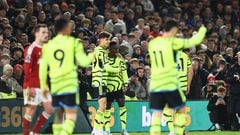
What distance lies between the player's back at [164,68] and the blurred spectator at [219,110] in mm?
8537

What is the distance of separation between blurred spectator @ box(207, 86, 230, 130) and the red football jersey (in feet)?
27.6

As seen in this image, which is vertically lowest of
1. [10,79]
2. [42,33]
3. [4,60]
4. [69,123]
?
[69,123]

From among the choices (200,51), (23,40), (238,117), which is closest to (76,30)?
(23,40)

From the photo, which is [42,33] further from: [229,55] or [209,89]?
[229,55]

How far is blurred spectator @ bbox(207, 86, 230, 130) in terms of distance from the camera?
77.7 ft

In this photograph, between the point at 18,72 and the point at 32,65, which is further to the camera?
the point at 18,72

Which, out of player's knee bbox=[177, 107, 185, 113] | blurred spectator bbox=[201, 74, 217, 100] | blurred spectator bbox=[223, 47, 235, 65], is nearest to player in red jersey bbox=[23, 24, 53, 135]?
player's knee bbox=[177, 107, 185, 113]

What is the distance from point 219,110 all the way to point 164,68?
28.8ft

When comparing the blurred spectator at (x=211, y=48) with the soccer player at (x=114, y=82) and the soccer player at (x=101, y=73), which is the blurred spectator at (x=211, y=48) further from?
the soccer player at (x=101, y=73)

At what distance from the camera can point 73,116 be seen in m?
14.6

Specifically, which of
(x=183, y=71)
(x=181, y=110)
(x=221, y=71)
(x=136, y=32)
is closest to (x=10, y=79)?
(x=183, y=71)

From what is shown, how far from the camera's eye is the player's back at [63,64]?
14578 mm

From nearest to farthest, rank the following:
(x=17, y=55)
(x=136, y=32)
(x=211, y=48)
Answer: (x=17, y=55), (x=136, y=32), (x=211, y=48)

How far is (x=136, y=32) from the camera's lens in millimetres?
26828
